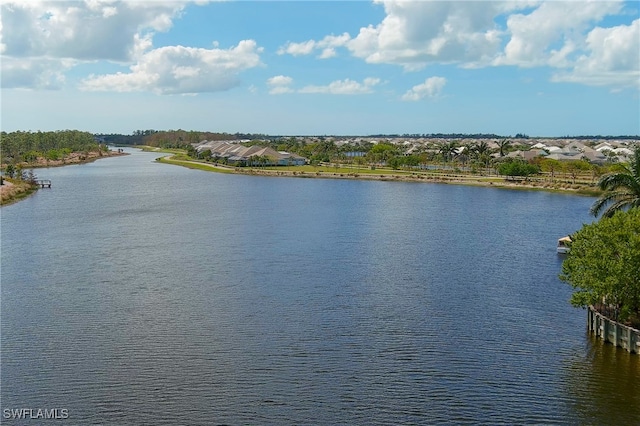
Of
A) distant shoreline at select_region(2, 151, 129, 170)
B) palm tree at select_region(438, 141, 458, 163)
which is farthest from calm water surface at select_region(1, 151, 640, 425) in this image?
distant shoreline at select_region(2, 151, 129, 170)

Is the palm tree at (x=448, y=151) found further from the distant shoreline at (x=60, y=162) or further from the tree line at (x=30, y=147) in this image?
the tree line at (x=30, y=147)

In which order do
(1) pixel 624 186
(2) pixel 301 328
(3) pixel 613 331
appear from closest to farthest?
(3) pixel 613 331 → (2) pixel 301 328 → (1) pixel 624 186

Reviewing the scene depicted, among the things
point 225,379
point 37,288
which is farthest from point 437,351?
point 37,288

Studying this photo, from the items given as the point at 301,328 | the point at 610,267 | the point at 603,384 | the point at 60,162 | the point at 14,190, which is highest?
the point at 60,162

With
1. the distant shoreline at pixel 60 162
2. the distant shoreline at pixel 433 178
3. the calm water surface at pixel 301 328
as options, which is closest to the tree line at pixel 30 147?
the distant shoreline at pixel 60 162

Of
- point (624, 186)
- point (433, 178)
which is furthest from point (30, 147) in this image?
point (624, 186)

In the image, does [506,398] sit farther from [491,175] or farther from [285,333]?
[491,175]

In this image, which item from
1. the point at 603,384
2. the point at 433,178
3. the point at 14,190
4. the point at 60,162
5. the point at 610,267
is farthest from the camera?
the point at 60,162

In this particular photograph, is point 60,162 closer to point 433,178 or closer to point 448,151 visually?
point 448,151
